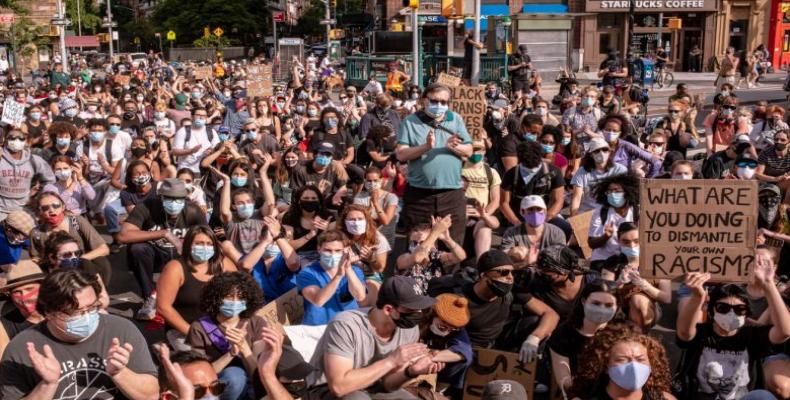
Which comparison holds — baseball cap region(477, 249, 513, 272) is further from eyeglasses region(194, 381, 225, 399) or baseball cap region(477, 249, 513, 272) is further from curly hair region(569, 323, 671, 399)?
eyeglasses region(194, 381, 225, 399)

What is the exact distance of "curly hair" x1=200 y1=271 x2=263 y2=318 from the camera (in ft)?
18.0

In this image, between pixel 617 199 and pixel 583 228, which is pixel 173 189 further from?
pixel 617 199

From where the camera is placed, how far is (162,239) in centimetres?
807

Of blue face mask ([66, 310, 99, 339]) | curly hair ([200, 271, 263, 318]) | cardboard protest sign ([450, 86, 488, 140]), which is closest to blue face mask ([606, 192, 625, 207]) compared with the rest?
cardboard protest sign ([450, 86, 488, 140])

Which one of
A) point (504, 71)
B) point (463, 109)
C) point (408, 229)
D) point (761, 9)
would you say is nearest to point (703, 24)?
point (761, 9)

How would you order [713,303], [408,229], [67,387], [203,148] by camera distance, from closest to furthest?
[67,387]
[713,303]
[408,229]
[203,148]

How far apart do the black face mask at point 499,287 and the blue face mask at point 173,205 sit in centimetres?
319

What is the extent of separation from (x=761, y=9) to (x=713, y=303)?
132ft

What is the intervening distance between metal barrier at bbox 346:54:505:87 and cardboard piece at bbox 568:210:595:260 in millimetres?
17945

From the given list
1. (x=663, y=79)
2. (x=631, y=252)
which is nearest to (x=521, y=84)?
(x=663, y=79)

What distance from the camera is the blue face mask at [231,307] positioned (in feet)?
18.0

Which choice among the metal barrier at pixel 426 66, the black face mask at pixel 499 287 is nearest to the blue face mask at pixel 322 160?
the black face mask at pixel 499 287

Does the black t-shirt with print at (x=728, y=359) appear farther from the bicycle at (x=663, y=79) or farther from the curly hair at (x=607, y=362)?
the bicycle at (x=663, y=79)

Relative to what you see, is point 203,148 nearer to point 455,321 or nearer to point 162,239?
Result: point 162,239
